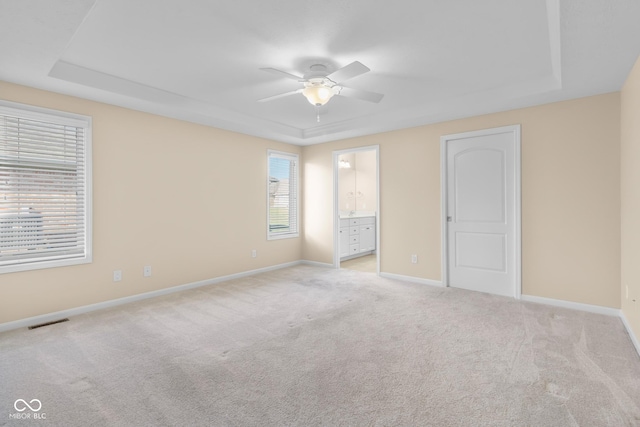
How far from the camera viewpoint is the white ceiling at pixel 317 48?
208 centimetres

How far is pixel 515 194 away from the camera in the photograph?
392cm

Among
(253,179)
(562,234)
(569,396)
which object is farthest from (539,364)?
(253,179)

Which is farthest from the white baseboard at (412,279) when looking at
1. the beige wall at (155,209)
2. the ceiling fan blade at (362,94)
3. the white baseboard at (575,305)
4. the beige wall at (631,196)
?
the ceiling fan blade at (362,94)

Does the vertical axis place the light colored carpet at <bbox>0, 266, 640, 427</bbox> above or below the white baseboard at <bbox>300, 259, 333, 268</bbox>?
below

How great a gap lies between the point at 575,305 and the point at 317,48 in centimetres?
382

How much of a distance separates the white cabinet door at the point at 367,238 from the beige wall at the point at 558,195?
2.17 metres

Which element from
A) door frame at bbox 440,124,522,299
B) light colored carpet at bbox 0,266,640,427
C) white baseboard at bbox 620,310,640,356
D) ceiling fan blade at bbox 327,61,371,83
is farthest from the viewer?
door frame at bbox 440,124,522,299

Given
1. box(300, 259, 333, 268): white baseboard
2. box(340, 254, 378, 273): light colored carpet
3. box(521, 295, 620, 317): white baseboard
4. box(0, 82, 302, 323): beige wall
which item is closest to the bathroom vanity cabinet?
box(340, 254, 378, 273): light colored carpet

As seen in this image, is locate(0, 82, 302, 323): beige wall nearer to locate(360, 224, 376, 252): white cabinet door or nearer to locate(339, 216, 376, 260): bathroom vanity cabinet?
locate(339, 216, 376, 260): bathroom vanity cabinet

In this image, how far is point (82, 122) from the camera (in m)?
3.46

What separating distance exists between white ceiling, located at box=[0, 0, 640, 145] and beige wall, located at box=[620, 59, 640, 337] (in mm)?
250

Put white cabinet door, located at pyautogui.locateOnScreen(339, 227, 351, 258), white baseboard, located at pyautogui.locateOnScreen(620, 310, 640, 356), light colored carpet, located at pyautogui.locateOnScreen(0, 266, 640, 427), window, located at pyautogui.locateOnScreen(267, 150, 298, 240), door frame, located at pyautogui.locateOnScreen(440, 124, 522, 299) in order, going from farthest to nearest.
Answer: white cabinet door, located at pyautogui.locateOnScreen(339, 227, 351, 258)
window, located at pyautogui.locateOnScreen(267, 150, 298, 240)
door frame, located at pyautogui.locateOnScreen(440, 124, 522, 299)
white baseboard, located at pyautogui.locateOnScreen(620, 310, 640, 356)
light colored carpet, located at pyautogui.locateOnScreen(0, 266, 640, 427)

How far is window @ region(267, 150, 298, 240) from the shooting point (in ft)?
18.7

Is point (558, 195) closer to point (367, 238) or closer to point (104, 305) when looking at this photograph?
point (367, 238)
